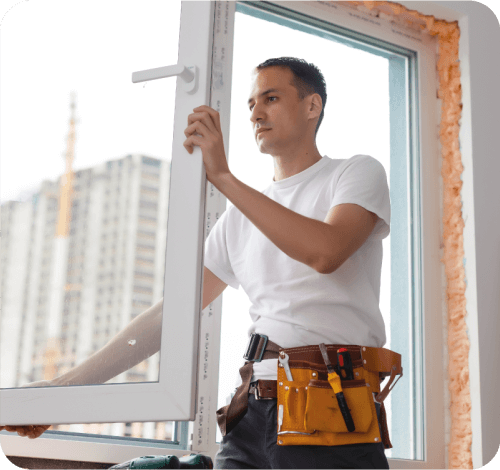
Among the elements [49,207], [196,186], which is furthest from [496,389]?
[49,207]

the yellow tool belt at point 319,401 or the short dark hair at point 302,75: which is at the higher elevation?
the short dark hair at point 302,75

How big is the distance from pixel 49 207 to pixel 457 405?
1560 millimetres

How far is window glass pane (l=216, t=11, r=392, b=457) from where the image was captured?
67.1 inches

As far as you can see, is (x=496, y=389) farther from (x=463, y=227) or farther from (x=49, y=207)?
(x=49, y=207)

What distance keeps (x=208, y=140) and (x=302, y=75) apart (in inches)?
18.8

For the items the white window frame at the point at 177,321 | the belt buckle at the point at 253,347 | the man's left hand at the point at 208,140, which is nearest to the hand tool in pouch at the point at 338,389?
the belt buckle at the point at 253,347

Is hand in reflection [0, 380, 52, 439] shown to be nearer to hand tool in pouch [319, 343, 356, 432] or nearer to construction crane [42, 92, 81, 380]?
construction crane [42, 92, 81, 380]

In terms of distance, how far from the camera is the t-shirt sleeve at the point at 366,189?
3.56ft

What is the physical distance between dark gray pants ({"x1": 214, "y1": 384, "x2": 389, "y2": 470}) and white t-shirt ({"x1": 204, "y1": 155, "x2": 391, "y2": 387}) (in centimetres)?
7

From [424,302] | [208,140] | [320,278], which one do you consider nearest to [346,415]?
[320,278]

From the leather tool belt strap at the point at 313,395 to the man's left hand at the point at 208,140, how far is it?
1.05ft

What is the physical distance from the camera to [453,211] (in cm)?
214

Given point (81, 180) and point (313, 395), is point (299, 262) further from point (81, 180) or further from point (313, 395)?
point (81, 180)

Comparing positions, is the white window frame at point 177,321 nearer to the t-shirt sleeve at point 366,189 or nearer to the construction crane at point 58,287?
the construction crane at point 58,287
